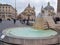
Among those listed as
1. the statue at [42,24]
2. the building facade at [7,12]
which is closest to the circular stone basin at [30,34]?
the statue at [42,24]

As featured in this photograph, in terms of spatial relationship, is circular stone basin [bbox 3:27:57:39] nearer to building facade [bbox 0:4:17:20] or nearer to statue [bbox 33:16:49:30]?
statue [bbox 33:16:49:30]

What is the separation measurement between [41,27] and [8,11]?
62.7 ft

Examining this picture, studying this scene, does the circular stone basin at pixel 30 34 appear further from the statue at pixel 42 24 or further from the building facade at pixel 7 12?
the building facade at pixel 7 12

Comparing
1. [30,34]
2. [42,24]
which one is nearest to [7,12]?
[42,24]

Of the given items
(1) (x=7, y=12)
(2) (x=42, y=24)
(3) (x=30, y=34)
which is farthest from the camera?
(1) (x=7, y=12)

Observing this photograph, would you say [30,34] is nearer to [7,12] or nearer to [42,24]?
[42,24]

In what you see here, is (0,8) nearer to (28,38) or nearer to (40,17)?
(40,17)

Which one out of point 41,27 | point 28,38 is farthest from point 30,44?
point 41,27

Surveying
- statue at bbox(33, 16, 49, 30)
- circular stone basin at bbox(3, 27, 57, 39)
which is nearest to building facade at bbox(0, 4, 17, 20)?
statue at bbox(33, 16, 49, 30)

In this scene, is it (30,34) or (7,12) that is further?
(7,12)

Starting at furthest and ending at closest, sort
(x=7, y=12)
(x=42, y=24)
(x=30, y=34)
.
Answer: (x=7, y=12) → (x=42, y=24) → (x=30, y=34)

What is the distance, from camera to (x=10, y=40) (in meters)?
6.17

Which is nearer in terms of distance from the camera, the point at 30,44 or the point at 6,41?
the point at 30,44

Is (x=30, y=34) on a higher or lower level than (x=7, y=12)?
lower
